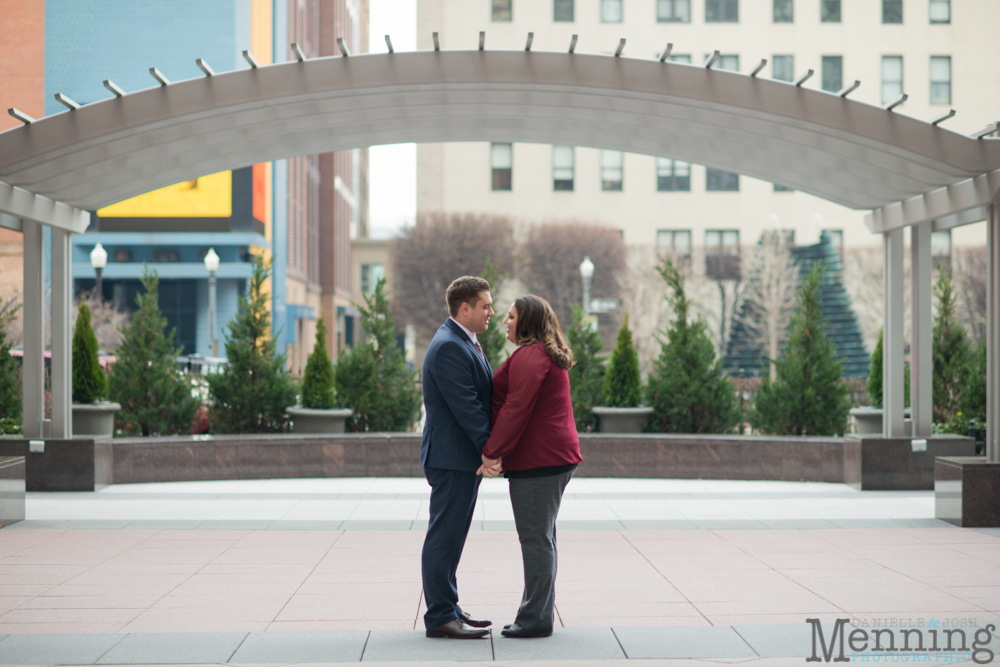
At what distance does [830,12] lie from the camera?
47.6m

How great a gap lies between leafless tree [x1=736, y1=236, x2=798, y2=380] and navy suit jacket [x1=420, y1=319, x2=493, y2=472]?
29936 mm

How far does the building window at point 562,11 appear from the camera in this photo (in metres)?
48.1

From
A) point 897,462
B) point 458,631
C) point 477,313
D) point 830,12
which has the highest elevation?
point 830,12

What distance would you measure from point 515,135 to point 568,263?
31899 mm

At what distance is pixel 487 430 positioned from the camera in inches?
191

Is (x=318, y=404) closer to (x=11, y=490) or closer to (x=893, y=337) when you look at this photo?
(x=11, y=490)

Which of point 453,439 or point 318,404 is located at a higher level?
point 453,439

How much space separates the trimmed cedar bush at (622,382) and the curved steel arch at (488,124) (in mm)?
3785

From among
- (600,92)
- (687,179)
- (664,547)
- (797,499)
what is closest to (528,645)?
(664,547)

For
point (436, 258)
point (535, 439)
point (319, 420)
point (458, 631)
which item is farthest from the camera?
point (436, 258)

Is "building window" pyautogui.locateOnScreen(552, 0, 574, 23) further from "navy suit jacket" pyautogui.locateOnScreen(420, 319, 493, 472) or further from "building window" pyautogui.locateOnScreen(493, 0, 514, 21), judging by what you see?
"navy suit jacket" pyautogui.locateOnScreen(420, 319, 493, 472)

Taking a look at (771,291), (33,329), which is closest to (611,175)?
Result: (771,291)

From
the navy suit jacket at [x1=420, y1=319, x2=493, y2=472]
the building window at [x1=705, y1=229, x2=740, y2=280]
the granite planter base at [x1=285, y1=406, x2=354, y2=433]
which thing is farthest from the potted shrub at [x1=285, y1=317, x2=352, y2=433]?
the building window at [x1=705, y1=229, x2=740, y2=280]

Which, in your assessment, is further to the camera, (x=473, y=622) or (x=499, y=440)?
(x=473, y=622)
